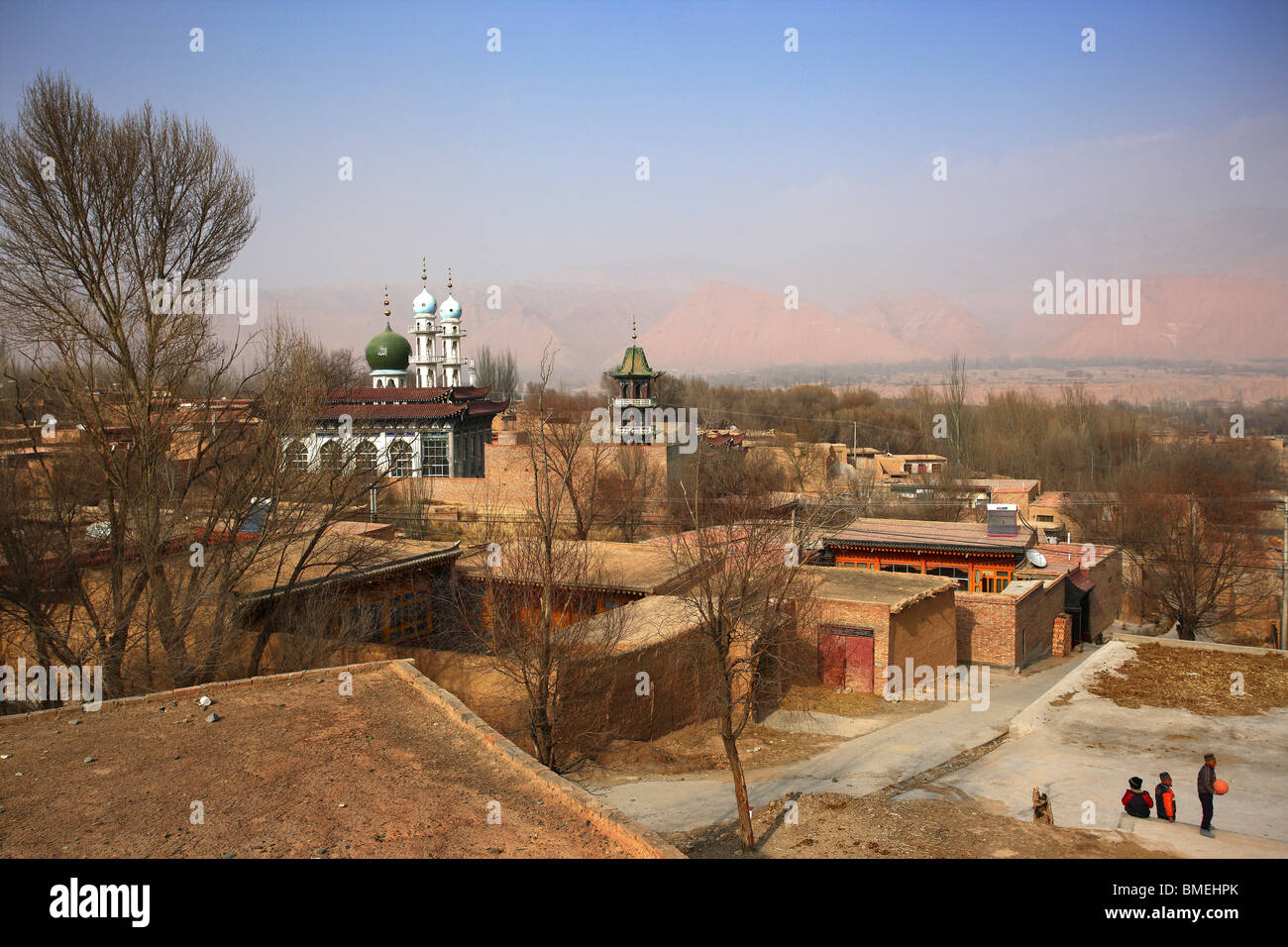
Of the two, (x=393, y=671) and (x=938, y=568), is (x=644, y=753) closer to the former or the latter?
(x=393, y=671)

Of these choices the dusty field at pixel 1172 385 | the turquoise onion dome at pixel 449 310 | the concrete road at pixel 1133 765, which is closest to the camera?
the concrete road at pixel 1133 765

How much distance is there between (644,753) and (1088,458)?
185 feet

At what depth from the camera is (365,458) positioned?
657 inches

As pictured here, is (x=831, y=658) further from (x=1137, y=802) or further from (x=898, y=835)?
(x=1137, y=802)

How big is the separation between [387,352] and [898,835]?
40.3 meters

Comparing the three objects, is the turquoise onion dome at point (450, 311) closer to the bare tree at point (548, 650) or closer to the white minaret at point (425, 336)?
the white minaret at point (425, 336)

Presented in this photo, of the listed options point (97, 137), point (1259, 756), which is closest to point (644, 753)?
point (1259, 756)

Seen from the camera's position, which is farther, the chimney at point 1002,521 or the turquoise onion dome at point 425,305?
the turquoise onion dome at point 425,305

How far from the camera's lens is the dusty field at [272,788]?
6.25 m

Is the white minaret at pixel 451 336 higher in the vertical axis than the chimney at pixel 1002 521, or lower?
higher

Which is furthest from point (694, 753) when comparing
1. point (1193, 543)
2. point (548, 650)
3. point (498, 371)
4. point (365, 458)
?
point (498, 371)

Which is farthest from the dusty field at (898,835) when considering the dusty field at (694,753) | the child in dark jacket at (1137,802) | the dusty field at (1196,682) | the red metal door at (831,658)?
the red metal door at (831,658)

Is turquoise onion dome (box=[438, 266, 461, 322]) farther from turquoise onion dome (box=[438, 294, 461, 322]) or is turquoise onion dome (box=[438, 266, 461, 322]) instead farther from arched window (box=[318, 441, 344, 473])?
arched window (box=[318, 441, 344, 473])

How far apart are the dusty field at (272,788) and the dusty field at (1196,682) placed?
11973 millimetres
